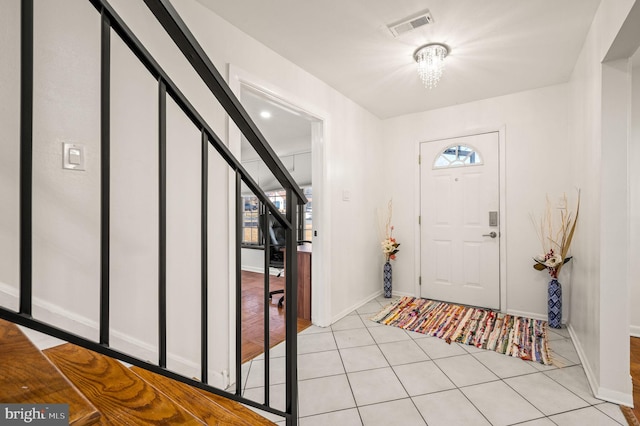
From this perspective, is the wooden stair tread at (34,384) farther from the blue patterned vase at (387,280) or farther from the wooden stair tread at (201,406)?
the blue patterned vase at (387,280)

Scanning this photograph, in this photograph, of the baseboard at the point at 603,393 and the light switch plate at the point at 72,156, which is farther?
the baseboard at the point at 603,393

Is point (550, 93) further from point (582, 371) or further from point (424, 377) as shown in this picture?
point (424, 377)

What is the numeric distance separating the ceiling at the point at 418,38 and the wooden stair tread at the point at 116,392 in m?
1.95

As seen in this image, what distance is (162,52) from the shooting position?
64.2 inches

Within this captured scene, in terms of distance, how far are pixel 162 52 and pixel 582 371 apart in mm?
3353

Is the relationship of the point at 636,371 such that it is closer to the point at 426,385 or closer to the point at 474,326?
the point at 474,326

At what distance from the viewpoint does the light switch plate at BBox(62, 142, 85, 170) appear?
4.12 ft

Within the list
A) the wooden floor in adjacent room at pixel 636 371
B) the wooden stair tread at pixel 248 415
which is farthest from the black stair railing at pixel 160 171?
the wooden floor in adjacent room at pixel 636 371

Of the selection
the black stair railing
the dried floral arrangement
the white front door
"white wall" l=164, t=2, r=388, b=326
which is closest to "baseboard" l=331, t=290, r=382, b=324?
"white wall" l=164, t=2, r=388, b=326

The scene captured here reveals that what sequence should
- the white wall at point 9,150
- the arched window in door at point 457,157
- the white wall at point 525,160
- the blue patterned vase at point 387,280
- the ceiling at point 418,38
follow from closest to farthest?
the white wall at point 9,150, the ceiling at point 418,38, the white wall at point 525,160, the arched window in door at point 457,157, the blue patterned vase at point 387,280

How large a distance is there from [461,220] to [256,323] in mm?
2588

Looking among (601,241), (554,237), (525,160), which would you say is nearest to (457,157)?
(525,160)

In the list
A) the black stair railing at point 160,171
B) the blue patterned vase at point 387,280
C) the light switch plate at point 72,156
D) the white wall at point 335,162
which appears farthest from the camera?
the blue patterned vase at point 387,280

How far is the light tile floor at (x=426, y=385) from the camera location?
1.64 meters
